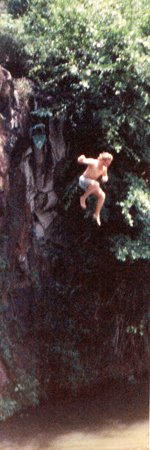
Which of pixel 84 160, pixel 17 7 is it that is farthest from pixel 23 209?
pixel 17 7

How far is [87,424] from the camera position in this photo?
26.6 ft

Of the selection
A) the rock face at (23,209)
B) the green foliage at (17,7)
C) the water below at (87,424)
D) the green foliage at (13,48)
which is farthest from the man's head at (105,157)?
the green foliage at (17,7)

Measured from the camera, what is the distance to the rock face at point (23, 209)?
8.71 m

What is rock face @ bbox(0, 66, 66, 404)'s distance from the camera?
871 centimetres

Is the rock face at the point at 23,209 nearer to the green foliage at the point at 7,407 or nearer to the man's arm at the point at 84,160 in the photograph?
the green foliage at the point at 7,407

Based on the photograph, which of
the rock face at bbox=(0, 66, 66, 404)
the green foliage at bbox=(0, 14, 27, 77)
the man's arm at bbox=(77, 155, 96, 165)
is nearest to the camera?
the man's arm at bbox=(77, 155, 96, 165)

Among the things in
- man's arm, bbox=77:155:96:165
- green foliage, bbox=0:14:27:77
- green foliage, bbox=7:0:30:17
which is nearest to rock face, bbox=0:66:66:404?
green foliage, bbox=0:14:27:77

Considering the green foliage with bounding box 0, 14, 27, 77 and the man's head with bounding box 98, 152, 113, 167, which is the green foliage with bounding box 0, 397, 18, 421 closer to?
the man's head with bounding box 98, 152, 113, 167

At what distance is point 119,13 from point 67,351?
5.87m

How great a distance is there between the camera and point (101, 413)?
8.43 m

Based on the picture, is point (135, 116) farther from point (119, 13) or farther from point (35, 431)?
point (35, 431)

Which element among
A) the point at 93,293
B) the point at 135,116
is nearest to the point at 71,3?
the point at 135,116

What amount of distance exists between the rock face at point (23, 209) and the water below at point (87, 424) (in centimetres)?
73

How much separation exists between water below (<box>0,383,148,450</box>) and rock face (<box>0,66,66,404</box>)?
730 millimetres
